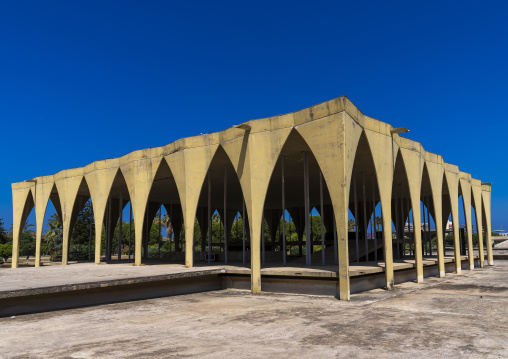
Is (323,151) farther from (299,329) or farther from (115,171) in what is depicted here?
(115,171)

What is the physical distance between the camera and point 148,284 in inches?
569

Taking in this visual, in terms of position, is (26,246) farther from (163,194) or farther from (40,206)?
(163,194)

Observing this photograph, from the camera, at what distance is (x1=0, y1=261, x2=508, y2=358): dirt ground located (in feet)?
23.5

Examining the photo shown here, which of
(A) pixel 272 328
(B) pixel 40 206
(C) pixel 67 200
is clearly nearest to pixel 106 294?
(A) pixel 272 328

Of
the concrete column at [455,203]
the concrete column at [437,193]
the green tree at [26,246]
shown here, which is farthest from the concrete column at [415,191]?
the green tree at [26,246]

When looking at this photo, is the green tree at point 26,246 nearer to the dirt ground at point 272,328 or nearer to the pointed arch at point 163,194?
the pointed arch at point 163,194

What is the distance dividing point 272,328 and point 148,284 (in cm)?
683

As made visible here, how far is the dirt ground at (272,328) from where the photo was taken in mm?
7164

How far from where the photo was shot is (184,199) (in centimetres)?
1816

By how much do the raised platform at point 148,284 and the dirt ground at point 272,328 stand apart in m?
0.56

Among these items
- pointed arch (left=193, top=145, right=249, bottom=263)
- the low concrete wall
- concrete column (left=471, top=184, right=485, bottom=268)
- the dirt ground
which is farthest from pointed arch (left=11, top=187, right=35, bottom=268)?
concrete column (left=471, top=184, right=485, bottom=268)

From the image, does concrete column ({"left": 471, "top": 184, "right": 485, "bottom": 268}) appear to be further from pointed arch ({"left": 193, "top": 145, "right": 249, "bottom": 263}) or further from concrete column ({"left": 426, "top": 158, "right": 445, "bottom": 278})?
pointed arch ({"left": 193, "top": 145, "right": 249, "bottom": 263})

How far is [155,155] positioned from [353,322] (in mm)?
13266

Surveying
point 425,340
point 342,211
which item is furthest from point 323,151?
point 425,340
